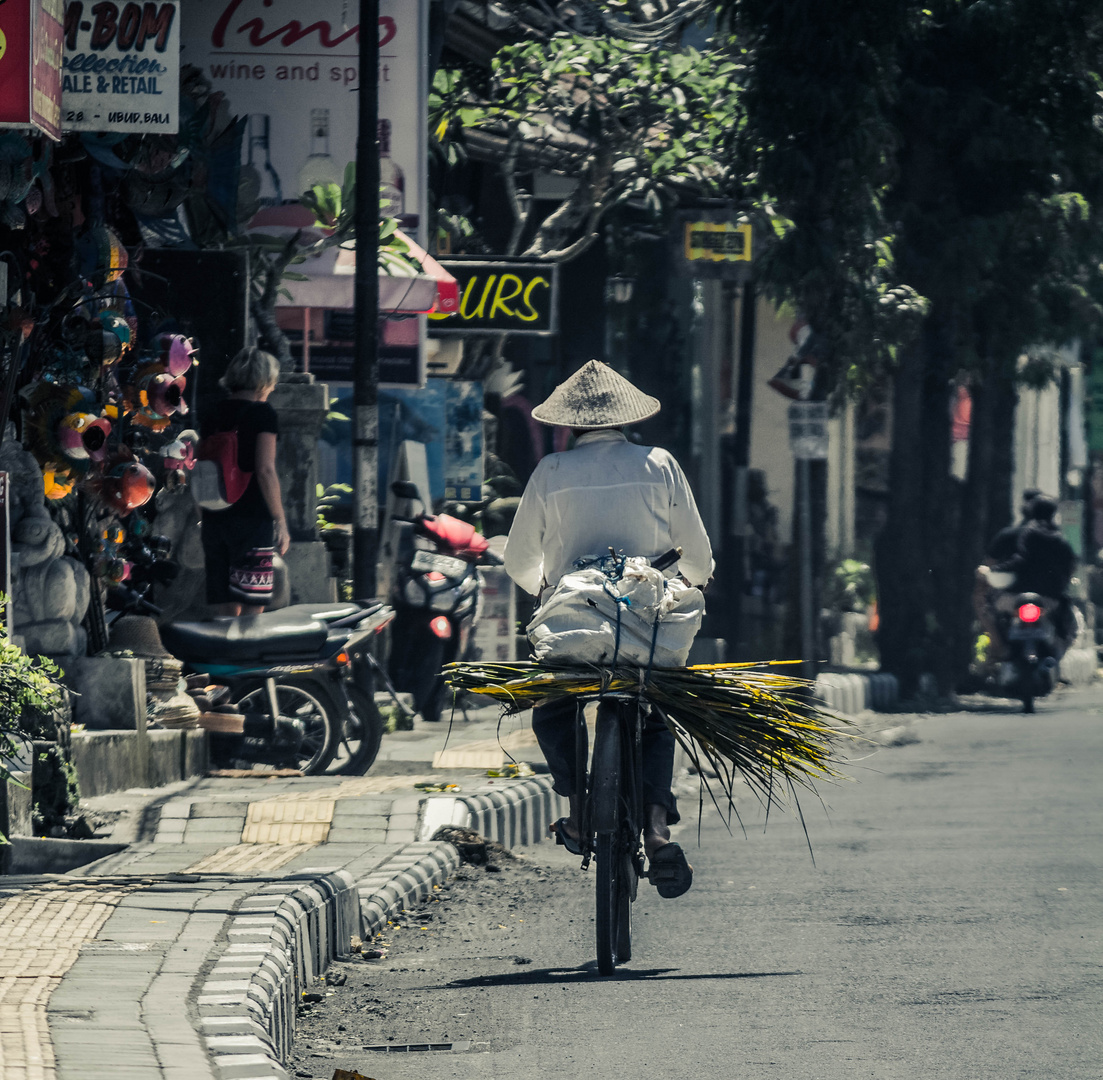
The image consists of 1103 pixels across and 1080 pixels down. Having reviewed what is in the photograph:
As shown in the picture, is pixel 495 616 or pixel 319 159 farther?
pixel 495 616

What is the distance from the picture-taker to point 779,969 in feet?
23.1

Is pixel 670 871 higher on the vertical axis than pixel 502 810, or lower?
higher

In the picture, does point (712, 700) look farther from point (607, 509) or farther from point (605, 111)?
point (605, 111)

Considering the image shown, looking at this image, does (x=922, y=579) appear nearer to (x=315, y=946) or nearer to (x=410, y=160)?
(x=410, y=160)

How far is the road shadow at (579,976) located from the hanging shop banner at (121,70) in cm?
529

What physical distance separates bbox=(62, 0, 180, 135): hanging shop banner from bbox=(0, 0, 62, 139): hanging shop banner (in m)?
1.83

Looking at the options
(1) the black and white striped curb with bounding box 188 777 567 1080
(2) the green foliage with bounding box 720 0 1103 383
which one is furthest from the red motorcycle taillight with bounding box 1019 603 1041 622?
(1) the black and white striped curb with bounding box 188 777 567 1080

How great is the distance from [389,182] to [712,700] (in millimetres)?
9126

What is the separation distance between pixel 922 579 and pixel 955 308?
2775 mm

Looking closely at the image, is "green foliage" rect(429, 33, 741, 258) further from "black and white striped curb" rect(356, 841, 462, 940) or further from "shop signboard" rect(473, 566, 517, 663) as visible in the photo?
"black and white striped curb" rect(356, 841, 462, 940)

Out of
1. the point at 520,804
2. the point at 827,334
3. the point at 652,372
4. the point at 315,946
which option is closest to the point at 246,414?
the point at 520,804

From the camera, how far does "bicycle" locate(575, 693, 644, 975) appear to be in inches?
278

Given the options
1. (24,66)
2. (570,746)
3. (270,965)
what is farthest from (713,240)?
(270,965)

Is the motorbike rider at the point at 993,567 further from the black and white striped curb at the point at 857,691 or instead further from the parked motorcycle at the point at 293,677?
the parked motorcycle at the point at 293,677
